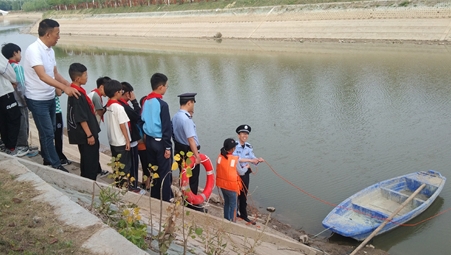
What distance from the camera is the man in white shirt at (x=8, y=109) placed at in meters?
6.11

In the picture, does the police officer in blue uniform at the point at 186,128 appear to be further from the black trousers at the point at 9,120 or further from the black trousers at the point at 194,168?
the black trousers at the point at 9,120

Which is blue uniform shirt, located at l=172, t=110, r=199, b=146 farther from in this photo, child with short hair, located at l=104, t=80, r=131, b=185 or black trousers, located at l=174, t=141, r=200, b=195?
child with short hair, located at l=104, t=80, r=131, b=185

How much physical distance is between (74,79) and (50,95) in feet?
1.95

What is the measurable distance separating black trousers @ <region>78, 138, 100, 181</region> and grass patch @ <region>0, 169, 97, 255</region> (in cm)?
145

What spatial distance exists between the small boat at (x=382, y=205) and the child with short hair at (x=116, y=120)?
3559 millimetres

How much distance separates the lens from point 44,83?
575cm

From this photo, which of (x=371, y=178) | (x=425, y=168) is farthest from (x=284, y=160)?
(x=425, y=168)

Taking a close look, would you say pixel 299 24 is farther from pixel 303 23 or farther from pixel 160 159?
Answer: pixel 160 159

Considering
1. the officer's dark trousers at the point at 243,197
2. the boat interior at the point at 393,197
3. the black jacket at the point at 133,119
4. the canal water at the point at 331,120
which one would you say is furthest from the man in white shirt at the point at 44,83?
the boat interior at the point at 393,197

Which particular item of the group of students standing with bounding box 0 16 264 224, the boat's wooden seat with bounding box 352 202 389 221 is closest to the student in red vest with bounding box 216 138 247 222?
the group of students standing with bounding box 0 16 264 224

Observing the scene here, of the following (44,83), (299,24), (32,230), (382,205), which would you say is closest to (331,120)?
(382,205)

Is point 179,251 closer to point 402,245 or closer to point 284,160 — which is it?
point 402,245

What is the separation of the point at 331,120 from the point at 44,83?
919 cm

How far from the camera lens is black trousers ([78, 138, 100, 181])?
5637 millimetres
